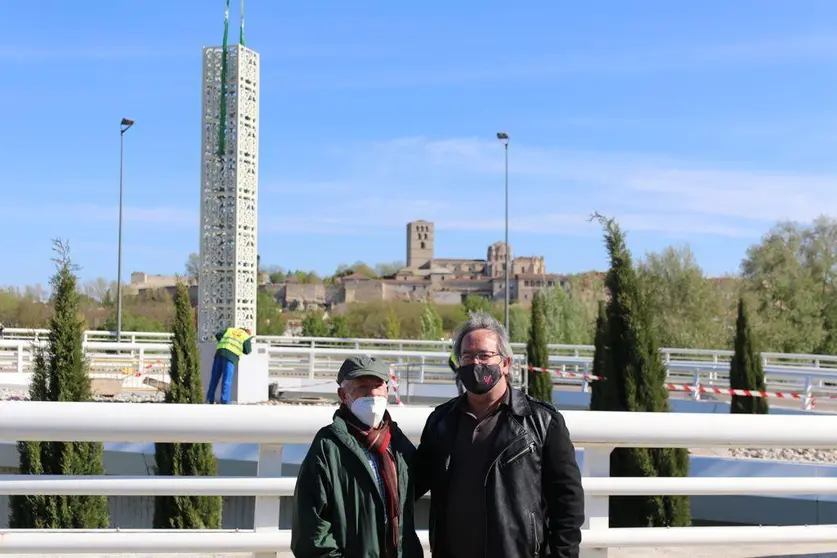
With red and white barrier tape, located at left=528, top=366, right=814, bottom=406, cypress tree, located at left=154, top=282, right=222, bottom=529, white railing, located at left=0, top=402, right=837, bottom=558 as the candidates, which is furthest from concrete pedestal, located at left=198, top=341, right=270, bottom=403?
white railing, located at left=0, top=402, right=837, bottom=558

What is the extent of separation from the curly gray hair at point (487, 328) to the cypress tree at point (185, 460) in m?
4.62

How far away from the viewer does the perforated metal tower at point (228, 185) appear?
756 inches

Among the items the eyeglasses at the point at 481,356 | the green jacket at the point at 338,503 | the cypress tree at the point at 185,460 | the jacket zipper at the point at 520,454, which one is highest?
the eyeglasses at the point at 481,356

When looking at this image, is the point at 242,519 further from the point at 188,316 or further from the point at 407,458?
the point at 407,458

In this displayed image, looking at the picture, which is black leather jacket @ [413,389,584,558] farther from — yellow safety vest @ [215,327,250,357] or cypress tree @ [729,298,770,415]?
cypress tree @ [729,298,770,415]

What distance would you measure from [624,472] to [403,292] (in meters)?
148

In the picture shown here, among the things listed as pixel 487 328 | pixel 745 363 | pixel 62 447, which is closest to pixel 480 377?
pixel 487 328

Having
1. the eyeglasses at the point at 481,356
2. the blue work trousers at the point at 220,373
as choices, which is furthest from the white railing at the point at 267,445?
the blue work trousers at the point at 220,373

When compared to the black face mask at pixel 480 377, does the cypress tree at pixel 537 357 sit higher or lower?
lower

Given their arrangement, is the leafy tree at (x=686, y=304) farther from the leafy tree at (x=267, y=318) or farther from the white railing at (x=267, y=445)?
the white railing at (x=267, y=445)

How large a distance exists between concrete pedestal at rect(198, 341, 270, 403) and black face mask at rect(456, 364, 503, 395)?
16.0 metres

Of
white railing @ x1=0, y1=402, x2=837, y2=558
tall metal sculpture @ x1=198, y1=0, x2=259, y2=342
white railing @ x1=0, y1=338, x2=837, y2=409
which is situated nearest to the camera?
white railing @ x1=0, y1=402, x2=837, y2=558

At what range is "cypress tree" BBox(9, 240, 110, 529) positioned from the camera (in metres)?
8.38

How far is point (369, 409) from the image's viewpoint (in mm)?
2893
